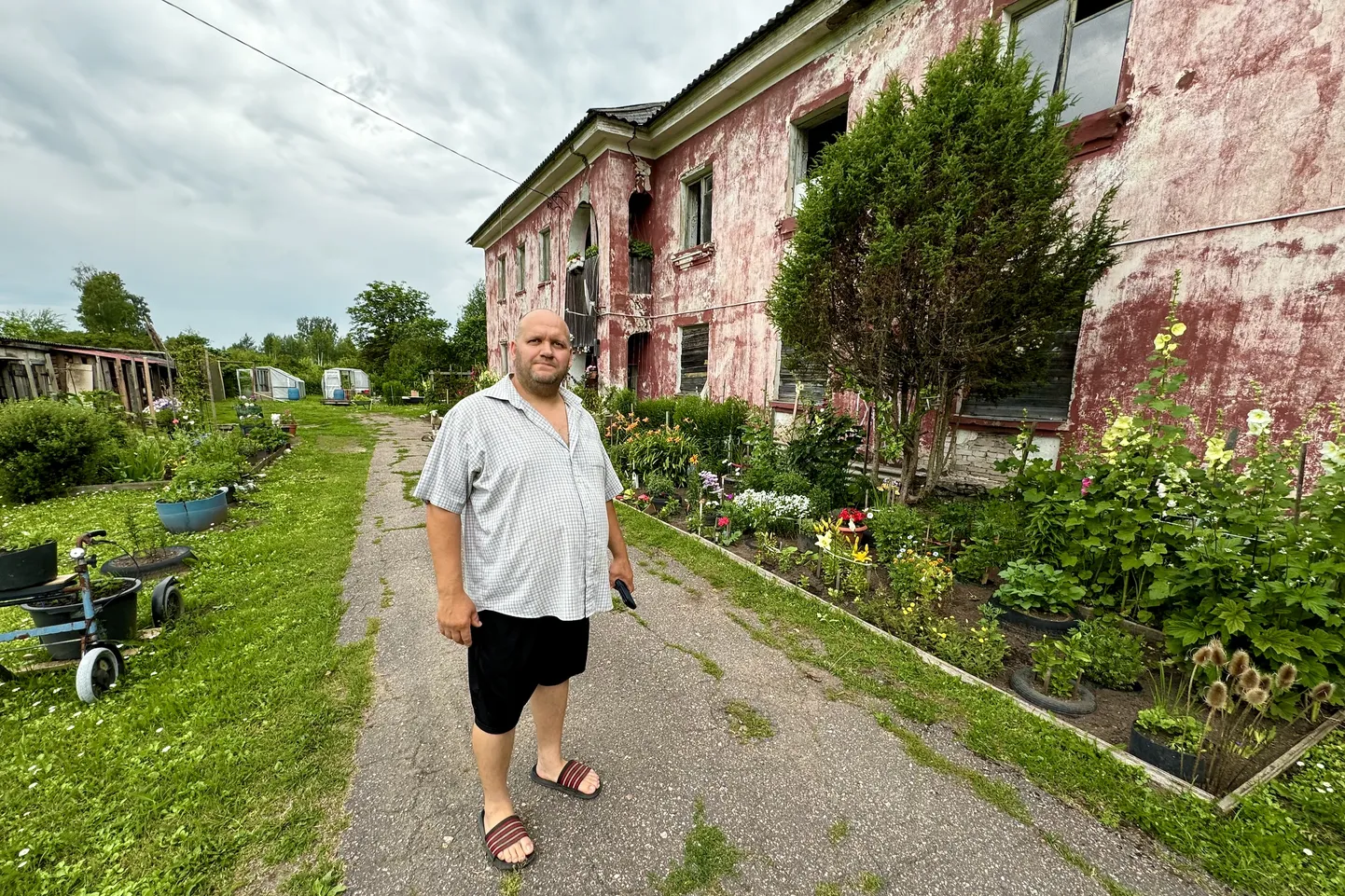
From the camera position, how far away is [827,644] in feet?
11.4

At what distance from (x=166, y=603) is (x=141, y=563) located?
58.2 inches

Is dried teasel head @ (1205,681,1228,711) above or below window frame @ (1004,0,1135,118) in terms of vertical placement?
below

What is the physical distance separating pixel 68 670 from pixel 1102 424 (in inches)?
336

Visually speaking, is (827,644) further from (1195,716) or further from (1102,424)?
(1102,424)

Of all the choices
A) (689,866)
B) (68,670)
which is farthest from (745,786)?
(68,670)

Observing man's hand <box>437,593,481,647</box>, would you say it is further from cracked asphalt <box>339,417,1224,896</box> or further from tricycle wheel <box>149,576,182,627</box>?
tricycle wheel <box>149,576,182,627</box>

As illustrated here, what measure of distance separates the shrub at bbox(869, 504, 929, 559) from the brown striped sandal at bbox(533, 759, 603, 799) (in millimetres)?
3086

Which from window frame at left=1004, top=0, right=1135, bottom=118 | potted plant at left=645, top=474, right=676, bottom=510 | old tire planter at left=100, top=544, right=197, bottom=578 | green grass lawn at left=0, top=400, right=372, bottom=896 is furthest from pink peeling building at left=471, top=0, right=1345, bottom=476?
old tire planter at left=100, top=544, right=197, bottom=578

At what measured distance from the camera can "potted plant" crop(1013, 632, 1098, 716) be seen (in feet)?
8.93

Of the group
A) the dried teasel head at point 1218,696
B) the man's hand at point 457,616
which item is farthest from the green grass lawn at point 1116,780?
the man's hand at point 457,616

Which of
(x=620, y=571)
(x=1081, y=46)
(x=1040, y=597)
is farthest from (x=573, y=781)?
(x=1081, y=46)

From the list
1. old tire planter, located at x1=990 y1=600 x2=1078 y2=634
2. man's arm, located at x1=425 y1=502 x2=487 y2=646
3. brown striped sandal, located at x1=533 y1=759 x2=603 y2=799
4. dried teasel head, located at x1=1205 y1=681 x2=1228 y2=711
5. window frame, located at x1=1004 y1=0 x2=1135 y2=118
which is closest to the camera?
man's arm, located at x1=425 y1=502 x2=487 y2=646

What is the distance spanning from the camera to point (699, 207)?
415 inches

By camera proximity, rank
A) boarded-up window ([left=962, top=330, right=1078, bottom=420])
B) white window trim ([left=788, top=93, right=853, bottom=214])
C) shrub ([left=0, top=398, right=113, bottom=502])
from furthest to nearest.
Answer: white window trim ([left=788, top=93, right=853, bottom=214]) < shrub ([left=0, top=398, right=113, bottom=502]) < boarded-up window ([left=962, top=330, right=1078, bottom=420])
